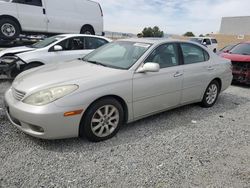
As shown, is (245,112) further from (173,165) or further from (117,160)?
(117,160)

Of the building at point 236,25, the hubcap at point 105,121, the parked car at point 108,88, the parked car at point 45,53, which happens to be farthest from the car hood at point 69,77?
the building at point 236,25

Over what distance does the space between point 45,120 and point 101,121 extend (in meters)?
0.78

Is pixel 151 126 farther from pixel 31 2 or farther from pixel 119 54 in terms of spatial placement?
pixel 31 2

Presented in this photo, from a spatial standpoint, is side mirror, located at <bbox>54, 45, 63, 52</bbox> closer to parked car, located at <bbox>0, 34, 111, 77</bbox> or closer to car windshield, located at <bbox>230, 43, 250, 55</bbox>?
parked car, located at <bbox>0, 34, 111, 77</bbox>

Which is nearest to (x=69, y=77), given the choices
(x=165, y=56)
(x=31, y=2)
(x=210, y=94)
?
(x=165, y=56)

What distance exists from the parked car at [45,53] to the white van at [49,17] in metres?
3.45

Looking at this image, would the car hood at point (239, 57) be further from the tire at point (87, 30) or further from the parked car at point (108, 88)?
the tire at point (87, 30)

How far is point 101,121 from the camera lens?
3248mm

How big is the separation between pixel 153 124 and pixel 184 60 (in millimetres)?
1321

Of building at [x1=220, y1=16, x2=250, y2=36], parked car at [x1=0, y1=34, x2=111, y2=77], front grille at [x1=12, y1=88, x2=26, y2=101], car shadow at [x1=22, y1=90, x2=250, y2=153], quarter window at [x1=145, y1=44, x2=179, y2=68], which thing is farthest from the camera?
building at [x1=220, y1=16, x2=250, y2=36]

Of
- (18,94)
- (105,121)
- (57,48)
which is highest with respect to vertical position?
(57,48)

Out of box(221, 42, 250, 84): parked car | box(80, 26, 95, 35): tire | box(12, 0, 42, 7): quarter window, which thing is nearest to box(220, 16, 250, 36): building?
box(80, 26, 95, 35): tire

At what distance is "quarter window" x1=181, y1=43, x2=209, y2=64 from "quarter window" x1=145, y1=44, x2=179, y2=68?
24 centimetres

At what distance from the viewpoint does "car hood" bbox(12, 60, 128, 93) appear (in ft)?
9.98
